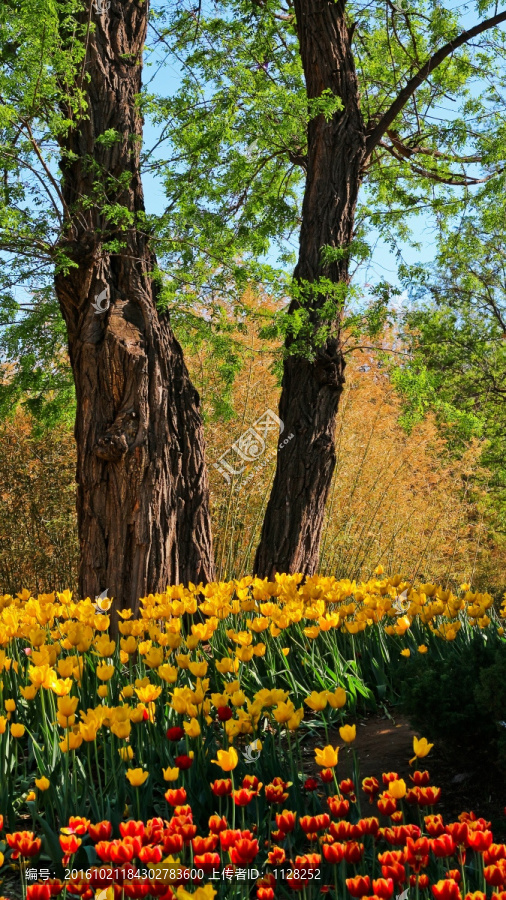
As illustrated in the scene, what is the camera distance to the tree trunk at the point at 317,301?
5004 millimetres

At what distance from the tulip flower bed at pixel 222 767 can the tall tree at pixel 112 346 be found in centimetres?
80

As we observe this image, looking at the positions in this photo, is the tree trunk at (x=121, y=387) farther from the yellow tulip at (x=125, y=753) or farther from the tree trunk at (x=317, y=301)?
the yellow tulip at (x=125, y=753)

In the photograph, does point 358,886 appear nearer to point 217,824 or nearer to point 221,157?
point 217,824

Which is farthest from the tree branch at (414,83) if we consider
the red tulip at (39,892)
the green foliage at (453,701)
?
the red tulip at (39,892)

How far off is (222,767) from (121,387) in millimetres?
2953

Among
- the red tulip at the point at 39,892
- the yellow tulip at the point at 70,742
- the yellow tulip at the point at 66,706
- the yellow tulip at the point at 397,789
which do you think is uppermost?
the yellow tulip at the point at 66,706

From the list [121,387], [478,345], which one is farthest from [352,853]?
[478,345]

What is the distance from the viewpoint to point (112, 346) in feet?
14.6

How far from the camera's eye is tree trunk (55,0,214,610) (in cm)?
442

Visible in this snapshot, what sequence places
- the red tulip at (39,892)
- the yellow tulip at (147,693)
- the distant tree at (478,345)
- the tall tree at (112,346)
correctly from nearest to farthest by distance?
the red tulip at (39,892)
the yellow tulip at (147,693)
the tall tree at (112,346)
the distant tree at (478,345)

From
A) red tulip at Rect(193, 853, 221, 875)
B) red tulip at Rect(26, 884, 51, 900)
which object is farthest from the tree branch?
red tulip at Rect(26, 884, 51, 900)

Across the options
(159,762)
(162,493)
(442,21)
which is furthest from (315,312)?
(159,762)

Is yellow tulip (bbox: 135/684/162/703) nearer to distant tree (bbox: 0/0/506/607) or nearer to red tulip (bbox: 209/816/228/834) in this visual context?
red tulip (bbox: 209/816/228/834)

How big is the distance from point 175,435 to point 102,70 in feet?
7.91
